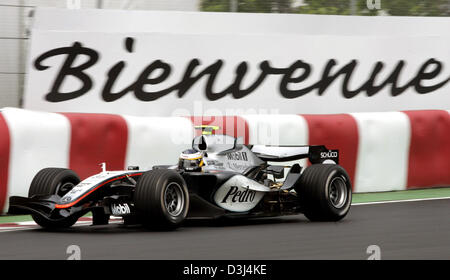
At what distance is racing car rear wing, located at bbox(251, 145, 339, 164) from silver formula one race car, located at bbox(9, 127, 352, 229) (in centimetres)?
1

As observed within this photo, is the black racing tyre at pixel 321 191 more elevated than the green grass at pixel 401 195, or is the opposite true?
the black racing tyre at pixel 321 191

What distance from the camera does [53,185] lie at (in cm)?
815

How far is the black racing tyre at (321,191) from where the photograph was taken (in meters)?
8.73

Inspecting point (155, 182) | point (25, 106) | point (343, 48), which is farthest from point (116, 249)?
point (343, 48)

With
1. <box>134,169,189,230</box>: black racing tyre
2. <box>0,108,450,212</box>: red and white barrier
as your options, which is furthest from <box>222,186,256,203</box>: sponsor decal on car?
<box>0,108,450,212</box>: red and white barrier

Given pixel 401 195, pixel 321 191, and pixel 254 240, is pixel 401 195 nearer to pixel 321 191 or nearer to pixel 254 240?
pixel 321 191

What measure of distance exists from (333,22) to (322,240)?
637 cm

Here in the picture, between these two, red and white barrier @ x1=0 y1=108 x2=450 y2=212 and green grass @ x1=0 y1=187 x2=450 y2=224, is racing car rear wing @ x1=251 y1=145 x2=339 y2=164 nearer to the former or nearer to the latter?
red and white barrier @ x1=0 y1=108 x2=450 y2=212

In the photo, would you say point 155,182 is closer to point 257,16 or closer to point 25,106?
point 25,106

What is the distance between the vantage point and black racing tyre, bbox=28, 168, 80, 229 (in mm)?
7992

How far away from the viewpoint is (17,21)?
1134 cm

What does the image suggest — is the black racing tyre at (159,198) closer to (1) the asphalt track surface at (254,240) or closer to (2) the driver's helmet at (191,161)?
(1) the asphalt track surface at (254,240)

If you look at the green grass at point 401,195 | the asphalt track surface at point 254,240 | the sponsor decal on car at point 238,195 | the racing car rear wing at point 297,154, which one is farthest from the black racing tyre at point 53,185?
the green grass at point 401,195
